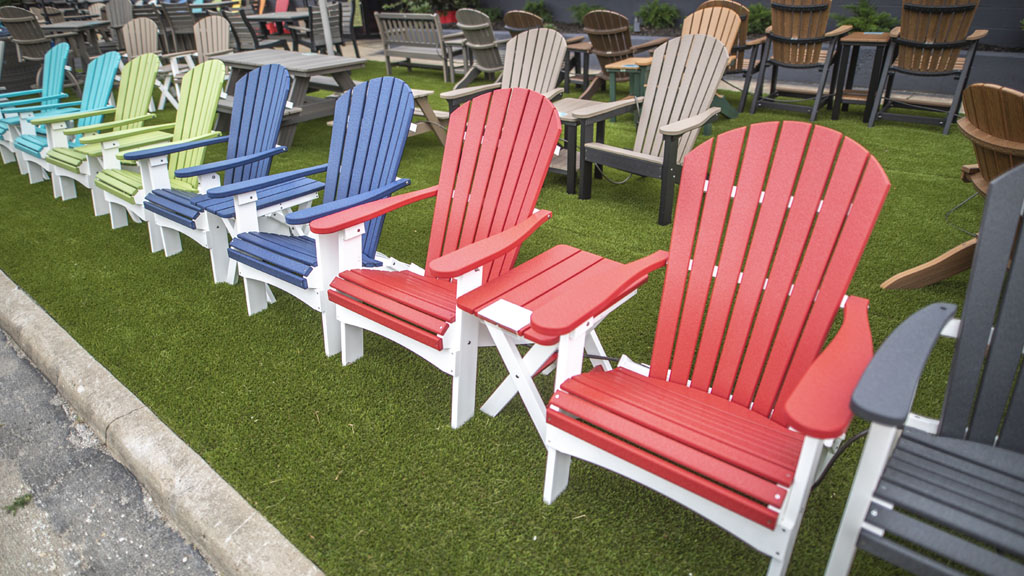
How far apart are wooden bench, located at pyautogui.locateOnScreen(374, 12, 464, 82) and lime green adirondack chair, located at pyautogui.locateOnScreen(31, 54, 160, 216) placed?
486 centimetres

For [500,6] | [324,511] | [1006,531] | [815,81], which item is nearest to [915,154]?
[815,81]

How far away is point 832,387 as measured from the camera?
1.33 metres

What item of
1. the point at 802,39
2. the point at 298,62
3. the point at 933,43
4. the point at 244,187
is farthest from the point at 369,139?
the point at 933,43

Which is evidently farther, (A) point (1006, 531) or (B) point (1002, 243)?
(B) point (1002, 243)

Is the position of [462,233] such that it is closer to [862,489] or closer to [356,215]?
[356,215]

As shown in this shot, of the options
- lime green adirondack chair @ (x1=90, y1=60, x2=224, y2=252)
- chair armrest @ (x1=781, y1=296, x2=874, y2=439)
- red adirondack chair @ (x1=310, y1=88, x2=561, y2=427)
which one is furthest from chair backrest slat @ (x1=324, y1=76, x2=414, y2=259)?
chair armrest @ (x1=781, y1=296, x2=874, y2=439)

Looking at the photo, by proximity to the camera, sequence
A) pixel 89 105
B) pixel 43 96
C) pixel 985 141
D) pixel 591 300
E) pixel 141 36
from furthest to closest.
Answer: pixel 141 36, pixel 43 96, pixel 89 105, pixel 985 141, pixel 591 300

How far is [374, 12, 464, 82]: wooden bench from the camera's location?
8703mm

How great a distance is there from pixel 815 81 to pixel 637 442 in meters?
7.81

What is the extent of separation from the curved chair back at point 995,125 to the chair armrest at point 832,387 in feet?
4.54

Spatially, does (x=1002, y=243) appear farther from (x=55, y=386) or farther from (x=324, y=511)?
(x=55, y=386)

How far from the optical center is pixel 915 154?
5.15 metres

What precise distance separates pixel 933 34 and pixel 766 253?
4859mm

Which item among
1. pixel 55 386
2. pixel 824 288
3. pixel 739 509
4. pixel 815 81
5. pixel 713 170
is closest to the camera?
pixel 739 509
